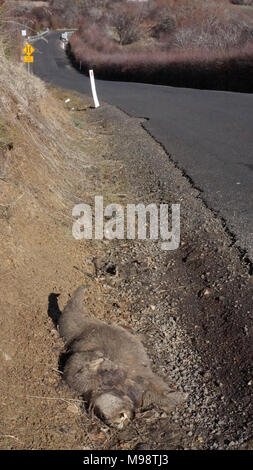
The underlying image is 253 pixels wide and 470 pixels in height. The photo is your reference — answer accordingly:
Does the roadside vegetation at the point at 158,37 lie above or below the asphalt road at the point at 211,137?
above

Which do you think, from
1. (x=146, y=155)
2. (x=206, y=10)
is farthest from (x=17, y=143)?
(x=206, y=10)

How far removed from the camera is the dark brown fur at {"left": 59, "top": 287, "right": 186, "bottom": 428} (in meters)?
3.87

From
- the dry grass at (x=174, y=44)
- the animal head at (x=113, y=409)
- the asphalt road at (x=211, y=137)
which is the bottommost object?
the animal head at (x=113, y=409)

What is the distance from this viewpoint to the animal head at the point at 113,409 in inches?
150

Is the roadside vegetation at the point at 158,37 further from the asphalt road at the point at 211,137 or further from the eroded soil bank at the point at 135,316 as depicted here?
the eroded soil bank at the point at 135,316

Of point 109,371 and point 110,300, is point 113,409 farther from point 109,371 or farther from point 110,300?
point 110,300

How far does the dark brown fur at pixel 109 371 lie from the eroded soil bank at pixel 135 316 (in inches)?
3.8

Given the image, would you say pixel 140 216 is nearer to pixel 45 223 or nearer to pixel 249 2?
pixel 45 223

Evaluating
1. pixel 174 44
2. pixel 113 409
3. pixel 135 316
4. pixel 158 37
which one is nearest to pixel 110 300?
pixel 135 316

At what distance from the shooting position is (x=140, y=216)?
7938 mm

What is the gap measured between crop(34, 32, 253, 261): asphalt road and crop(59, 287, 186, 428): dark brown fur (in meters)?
2.18

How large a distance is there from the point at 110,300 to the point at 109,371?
1677 mm

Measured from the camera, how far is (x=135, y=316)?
5363mm

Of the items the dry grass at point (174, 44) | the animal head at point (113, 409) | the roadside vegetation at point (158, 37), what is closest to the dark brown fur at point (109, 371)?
the animal head at point (113, 409)
